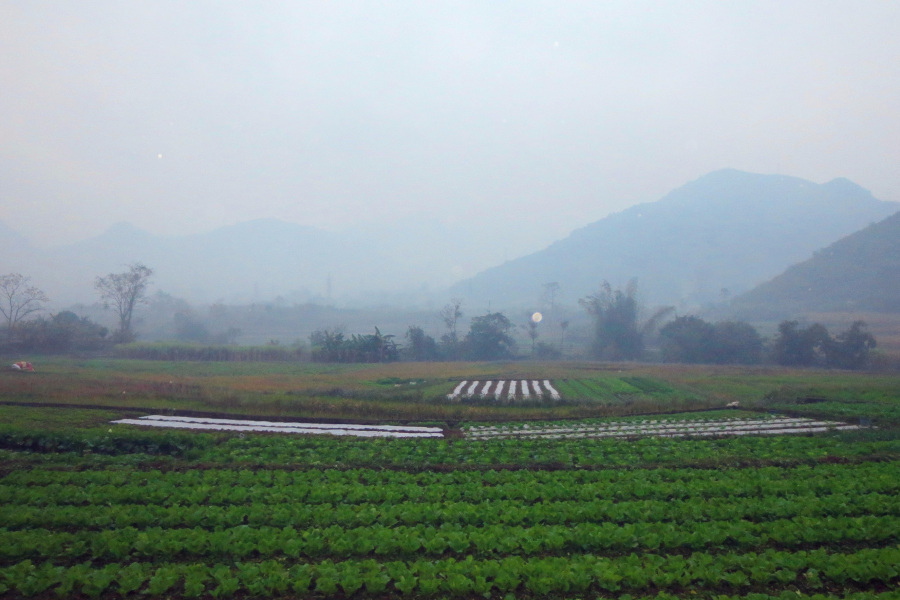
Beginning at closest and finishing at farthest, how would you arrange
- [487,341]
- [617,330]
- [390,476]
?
1. [390,476]
2. [487,341]
3. [617,330]

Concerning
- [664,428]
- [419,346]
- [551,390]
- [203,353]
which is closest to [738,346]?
[551,390]

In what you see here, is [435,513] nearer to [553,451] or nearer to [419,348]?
[553,451]

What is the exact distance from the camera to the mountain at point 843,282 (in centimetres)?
9544

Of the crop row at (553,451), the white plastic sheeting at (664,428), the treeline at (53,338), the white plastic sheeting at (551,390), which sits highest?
the treeline at (53,338)

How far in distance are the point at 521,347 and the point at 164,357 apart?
163 feet

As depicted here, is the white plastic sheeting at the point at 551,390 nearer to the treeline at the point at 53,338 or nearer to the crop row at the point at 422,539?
the crop row at the point at 422,539

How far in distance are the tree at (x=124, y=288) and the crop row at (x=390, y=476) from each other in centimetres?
7116

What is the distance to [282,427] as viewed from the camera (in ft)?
62.0

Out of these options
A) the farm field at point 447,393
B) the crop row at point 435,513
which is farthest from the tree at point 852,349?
the crop row at point 435,513

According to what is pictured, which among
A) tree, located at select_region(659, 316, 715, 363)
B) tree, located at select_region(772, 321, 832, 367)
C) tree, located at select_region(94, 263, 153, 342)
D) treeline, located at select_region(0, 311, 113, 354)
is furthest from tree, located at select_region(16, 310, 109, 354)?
tree, located at select_region(772, 321, 832, 367)

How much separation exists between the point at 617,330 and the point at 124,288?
221ft

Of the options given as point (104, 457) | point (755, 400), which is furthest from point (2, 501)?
point (755, 400)

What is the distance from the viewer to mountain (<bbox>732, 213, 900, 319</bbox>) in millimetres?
95438

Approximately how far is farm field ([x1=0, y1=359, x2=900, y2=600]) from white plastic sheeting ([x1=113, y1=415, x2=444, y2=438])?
4.96 ft
